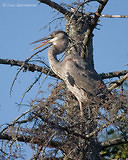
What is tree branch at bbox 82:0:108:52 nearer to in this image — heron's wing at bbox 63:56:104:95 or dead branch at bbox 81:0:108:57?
dead branch at bbox 81:0:108:57

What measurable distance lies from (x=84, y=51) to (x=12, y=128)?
2.35 metres

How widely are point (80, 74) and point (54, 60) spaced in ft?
A: 2.11

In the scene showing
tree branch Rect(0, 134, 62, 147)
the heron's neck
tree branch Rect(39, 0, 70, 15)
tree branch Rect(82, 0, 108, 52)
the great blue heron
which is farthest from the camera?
the heron's neck

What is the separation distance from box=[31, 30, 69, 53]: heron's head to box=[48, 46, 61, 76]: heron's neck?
0.08 meters

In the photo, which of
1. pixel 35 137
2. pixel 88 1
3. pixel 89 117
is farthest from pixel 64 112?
pixel 88 1

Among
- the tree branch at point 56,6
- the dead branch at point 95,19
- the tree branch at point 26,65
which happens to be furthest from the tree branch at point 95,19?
the tree branch at point 26,65

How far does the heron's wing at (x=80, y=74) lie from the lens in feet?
22.9

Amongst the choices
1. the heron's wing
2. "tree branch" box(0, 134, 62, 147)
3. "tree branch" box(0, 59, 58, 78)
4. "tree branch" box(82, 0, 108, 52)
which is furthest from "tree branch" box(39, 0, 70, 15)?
"tree branch" box(0, 134, 62, 147)

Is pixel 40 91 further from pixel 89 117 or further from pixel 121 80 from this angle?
pixel 121 80

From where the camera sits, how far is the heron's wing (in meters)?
6.97

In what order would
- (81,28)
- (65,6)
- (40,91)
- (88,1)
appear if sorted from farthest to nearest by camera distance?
(81,28), (65,6), (88,1), (40,91)

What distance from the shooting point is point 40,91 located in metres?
5.84

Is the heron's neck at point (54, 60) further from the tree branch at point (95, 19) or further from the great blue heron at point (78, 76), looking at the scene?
the tree branch at point (95, 19)

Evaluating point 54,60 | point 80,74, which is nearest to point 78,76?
point 80,74
